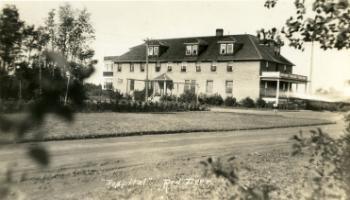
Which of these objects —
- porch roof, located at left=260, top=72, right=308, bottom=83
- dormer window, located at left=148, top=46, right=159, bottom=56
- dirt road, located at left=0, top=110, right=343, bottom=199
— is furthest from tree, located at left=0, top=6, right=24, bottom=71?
dormer window, located at left=148, top=46, right=159, bottom=56

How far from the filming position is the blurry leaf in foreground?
133cm

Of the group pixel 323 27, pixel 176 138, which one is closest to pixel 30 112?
pixel 323 27

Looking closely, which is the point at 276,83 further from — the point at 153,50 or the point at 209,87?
the point at 153,50

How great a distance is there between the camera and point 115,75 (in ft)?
188

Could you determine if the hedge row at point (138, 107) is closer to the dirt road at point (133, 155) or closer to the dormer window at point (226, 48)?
the dirt road at point (133, 155)

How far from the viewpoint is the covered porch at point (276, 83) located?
43906 millimetres

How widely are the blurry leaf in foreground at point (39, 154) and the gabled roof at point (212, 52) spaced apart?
44389mm

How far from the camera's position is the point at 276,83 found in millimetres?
47500

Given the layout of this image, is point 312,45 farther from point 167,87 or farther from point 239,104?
point 167,87

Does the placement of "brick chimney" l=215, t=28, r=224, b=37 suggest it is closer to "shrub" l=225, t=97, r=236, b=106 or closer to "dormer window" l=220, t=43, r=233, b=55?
"dormer window" l=220, t=43, r=233, b=55

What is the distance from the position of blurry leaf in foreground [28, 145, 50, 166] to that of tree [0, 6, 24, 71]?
28cm

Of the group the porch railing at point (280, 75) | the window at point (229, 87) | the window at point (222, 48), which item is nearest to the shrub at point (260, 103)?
the porch railing at point (280, 75)

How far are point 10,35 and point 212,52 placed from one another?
1919 inches

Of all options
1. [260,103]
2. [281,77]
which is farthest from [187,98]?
[281,77]
